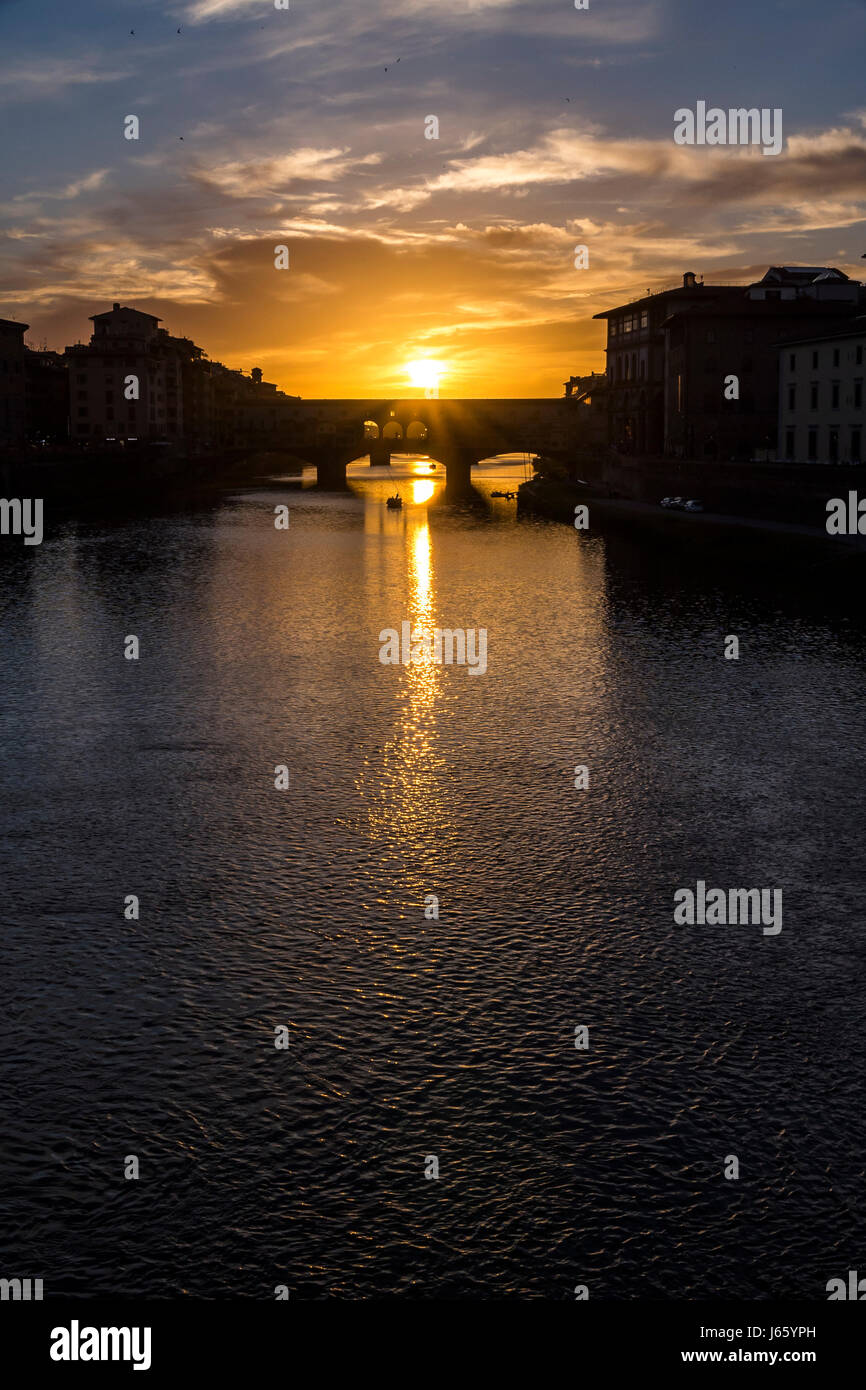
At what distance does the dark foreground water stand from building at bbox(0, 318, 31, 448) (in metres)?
115

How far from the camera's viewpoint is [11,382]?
490ft

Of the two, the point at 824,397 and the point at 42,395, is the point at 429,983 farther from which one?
the point at 42,395

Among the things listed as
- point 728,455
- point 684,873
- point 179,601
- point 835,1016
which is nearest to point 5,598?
point 179,601

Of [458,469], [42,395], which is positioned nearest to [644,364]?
[458,469]

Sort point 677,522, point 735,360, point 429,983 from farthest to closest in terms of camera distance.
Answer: point 735,360, point 677,522, point 429,983

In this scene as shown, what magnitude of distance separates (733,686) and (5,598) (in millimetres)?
36350

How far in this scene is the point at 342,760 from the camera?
103 ft

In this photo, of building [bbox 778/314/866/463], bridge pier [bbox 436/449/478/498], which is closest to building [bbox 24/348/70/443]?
bridge pier [bbox 436/449/478/498]

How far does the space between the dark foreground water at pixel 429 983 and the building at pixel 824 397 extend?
4614 centimetres

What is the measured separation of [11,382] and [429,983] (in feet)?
473

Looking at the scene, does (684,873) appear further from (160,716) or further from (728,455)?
(728,455)

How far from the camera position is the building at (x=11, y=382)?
5758 inches
